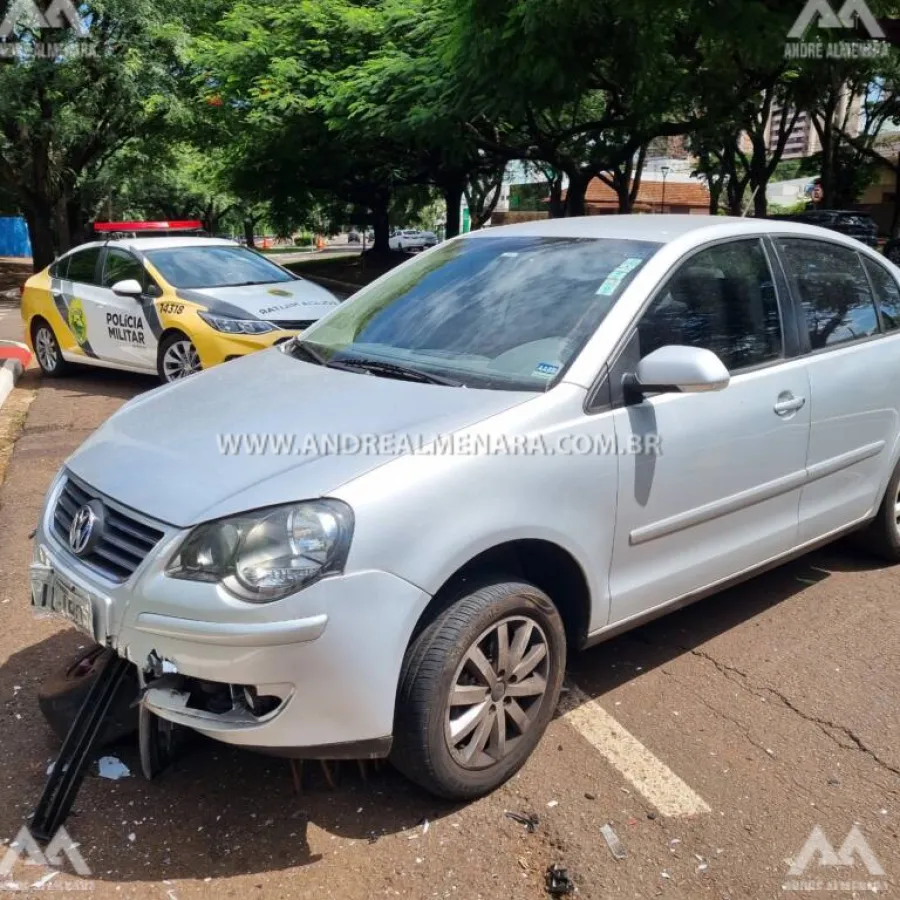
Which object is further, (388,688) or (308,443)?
(308,443)

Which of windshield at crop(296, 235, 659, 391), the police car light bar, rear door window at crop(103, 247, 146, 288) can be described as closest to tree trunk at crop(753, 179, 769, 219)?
the police car light bar

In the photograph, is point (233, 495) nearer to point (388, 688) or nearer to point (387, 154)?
point (388, 688)

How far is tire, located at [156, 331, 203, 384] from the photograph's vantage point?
24.9ft

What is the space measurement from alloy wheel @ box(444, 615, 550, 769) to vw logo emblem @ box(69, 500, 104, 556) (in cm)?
113

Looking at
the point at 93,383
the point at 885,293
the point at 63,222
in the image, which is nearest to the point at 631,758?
the point at 885,293

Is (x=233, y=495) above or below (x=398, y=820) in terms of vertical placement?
above

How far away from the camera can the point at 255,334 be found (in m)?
7.29

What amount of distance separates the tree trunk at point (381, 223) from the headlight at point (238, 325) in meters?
19.3

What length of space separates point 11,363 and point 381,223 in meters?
18.6

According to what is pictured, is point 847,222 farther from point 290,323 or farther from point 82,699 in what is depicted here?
point 82,699

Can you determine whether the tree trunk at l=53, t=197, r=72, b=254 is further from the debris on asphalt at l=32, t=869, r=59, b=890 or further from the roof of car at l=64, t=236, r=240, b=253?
the debris on asphalt at l=32, t=869, r=59, b=890

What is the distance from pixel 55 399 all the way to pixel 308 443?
6737mm

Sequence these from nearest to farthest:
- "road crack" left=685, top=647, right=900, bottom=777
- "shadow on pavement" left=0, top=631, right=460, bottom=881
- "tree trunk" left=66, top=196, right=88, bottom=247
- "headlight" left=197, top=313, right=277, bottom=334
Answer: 1. "shadow on pavement" left=0, top=631, right=460, bottom=881
2. "road crack" left=685, top=647, right=900, bottom=777
3. "headlight" left=197, top=313, right=277, bottom=334
4. "tree trunk" left=66, top=196, right=88, bottom=247

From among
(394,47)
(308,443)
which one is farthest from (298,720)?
(394,47)
